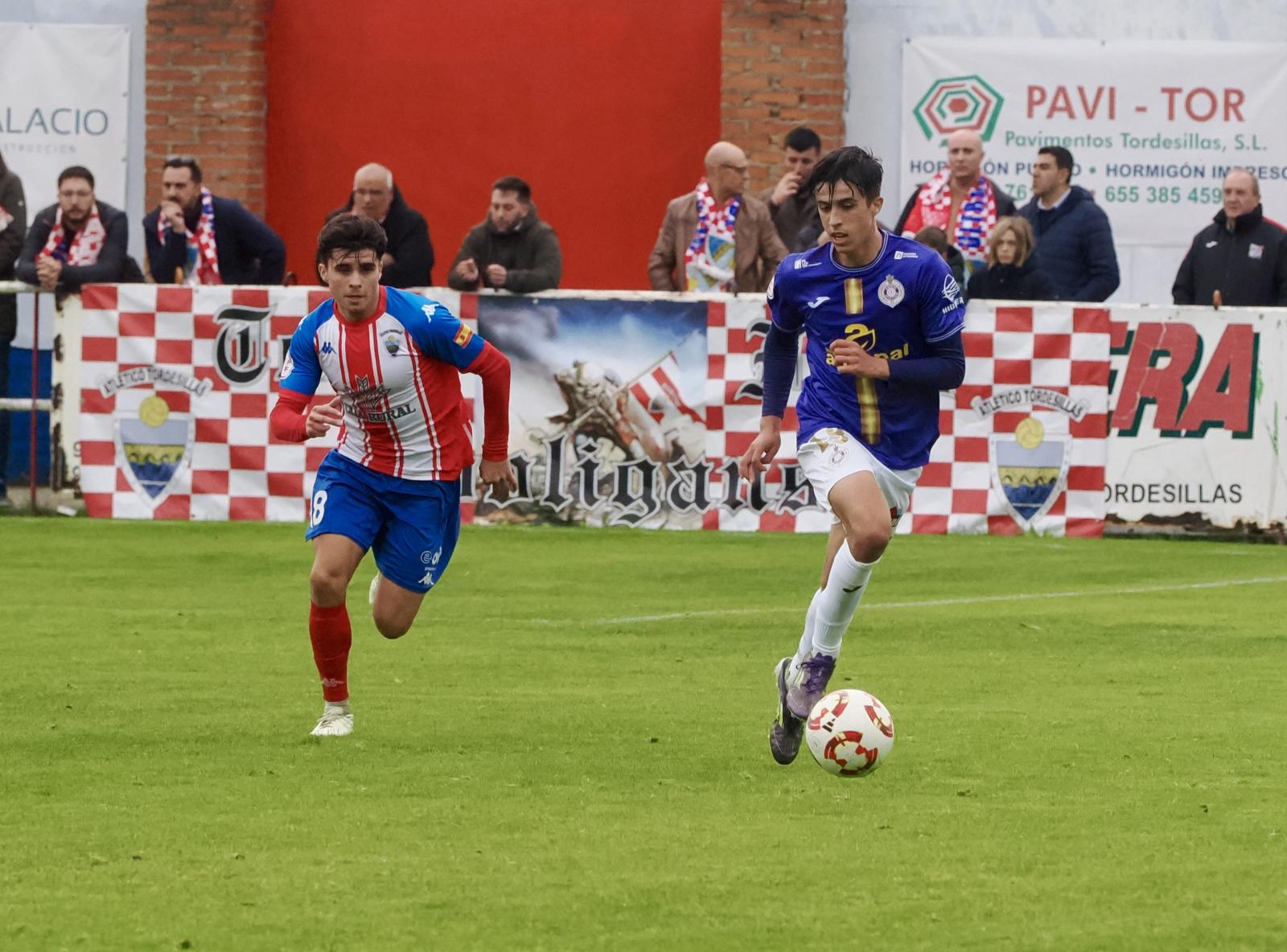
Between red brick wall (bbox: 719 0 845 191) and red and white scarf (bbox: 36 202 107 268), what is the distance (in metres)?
6.23

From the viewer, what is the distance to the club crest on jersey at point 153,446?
1473 centimetres

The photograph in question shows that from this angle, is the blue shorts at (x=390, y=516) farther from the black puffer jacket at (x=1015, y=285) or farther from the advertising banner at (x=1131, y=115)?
the advertising banner at (x=1131, y=115)

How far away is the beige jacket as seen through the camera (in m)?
15.2

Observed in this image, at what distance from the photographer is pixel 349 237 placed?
7578 mm

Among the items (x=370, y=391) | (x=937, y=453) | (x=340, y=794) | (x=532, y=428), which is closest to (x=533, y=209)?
(x=532, y=428)

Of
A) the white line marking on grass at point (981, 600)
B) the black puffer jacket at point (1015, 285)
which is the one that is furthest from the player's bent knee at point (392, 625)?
the black puffer jacket at point (1015, 285)

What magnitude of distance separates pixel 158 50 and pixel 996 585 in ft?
34.5

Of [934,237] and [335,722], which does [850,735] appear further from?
[934,237]

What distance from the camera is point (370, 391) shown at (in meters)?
7.84

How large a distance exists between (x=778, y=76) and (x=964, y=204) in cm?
484

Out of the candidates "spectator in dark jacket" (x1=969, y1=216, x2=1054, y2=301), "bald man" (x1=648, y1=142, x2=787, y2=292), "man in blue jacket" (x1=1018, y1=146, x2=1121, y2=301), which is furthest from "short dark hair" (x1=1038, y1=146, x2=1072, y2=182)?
"bald man" (x1=648, y1=142, x2=787, y2=292)

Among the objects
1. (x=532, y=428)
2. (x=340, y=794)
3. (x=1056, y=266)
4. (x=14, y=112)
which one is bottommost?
(x=340, y=794)

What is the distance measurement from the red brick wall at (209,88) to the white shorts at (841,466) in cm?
1324

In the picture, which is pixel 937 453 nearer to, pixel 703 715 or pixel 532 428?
pixel 532 428
